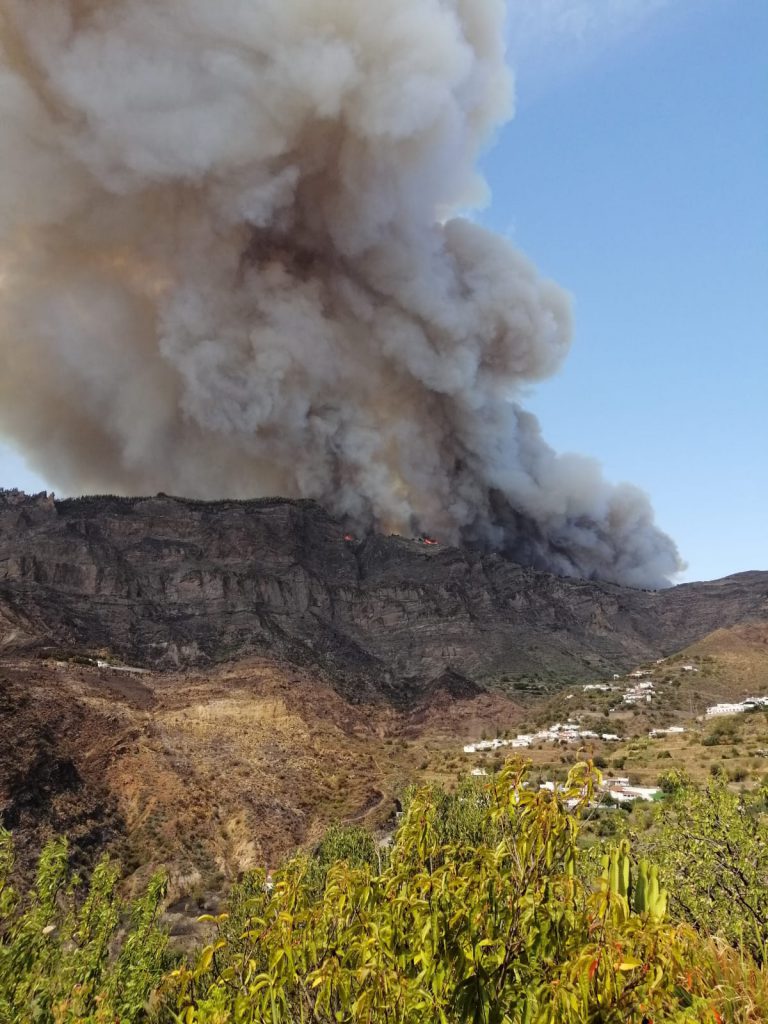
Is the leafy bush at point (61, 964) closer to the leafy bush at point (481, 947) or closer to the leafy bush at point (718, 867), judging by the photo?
the leafy bush at point (481, 947)

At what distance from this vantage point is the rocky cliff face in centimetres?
8300

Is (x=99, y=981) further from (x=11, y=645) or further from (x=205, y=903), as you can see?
(x=11, y=645)

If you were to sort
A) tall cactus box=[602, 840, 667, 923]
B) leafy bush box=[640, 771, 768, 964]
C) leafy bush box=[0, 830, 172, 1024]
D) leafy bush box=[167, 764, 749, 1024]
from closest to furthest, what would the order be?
leafy bush box=[167, 764, 749, 1024] < tall cactus box=[602, 840, 667, 923] < leafy bush box=[0, 830, 172, 1024] < leafy bush box=[640, 771, 768, 964]

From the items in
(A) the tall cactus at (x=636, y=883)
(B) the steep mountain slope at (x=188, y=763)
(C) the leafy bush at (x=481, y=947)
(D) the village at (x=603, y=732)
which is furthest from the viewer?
(D) the village at (x=603, y=732)

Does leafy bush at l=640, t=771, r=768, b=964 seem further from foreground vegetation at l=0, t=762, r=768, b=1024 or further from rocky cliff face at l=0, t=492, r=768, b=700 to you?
rocky cliff face at l=0, t=492, r=768, b=700

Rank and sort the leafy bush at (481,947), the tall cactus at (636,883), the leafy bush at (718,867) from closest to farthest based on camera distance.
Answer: the leafy bush at (481,947)
the tall cactus at (636,883)
the leafy bush at (718,867)

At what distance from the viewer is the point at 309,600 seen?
101m

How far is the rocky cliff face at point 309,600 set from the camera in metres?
83.0

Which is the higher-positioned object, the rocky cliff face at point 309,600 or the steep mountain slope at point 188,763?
the rocky cliff face at point 309,600

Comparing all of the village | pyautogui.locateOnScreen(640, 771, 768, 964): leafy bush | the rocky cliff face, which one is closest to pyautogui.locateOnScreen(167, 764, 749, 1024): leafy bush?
pyautogui.locateOnScreen(640, 771, 768, 964): leafy bush

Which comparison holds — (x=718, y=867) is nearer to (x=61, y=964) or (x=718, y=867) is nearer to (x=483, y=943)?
(x=483, y=943)

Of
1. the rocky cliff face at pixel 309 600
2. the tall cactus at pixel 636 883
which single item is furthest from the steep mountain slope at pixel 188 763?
the tall cactus at pixel 636 883

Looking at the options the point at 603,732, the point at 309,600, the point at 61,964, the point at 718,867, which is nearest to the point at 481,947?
the point at 61,964

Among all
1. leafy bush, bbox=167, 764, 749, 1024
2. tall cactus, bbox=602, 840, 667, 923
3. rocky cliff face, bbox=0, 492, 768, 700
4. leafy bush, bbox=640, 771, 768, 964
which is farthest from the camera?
rocky cliff face, bbox=0, 492, 768, 700
